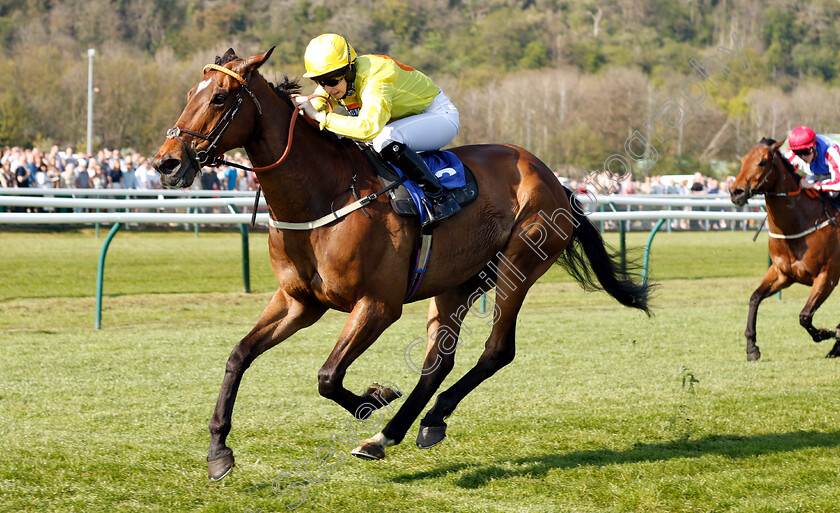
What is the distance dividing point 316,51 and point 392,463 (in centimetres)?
185


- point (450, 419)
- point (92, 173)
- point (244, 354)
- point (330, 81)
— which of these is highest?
point (330, 81)

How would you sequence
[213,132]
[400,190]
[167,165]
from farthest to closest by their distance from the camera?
[400,190] < [213,132] < [167,165]

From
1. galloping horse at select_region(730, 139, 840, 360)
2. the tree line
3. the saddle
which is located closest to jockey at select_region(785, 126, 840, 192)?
galloping horse at select_region(730, 139, 840, 360)

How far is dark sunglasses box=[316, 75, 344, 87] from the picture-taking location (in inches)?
165

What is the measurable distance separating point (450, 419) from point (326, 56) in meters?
2.09

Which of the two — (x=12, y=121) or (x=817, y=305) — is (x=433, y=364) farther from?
(x=12, y=121)

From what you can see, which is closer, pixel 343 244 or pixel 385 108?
pixel 343 244

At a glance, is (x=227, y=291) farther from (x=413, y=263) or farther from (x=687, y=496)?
(x=687, y=496)

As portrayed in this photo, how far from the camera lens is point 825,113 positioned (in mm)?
56906

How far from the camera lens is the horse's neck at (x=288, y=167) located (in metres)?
3.99

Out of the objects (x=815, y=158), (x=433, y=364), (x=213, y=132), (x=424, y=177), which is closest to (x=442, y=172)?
(x=424, y=177)

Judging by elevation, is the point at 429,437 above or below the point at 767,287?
above

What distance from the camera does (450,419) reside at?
5117 millimetres

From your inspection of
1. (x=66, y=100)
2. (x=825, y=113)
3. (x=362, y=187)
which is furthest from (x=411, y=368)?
(x=825, y=113)
